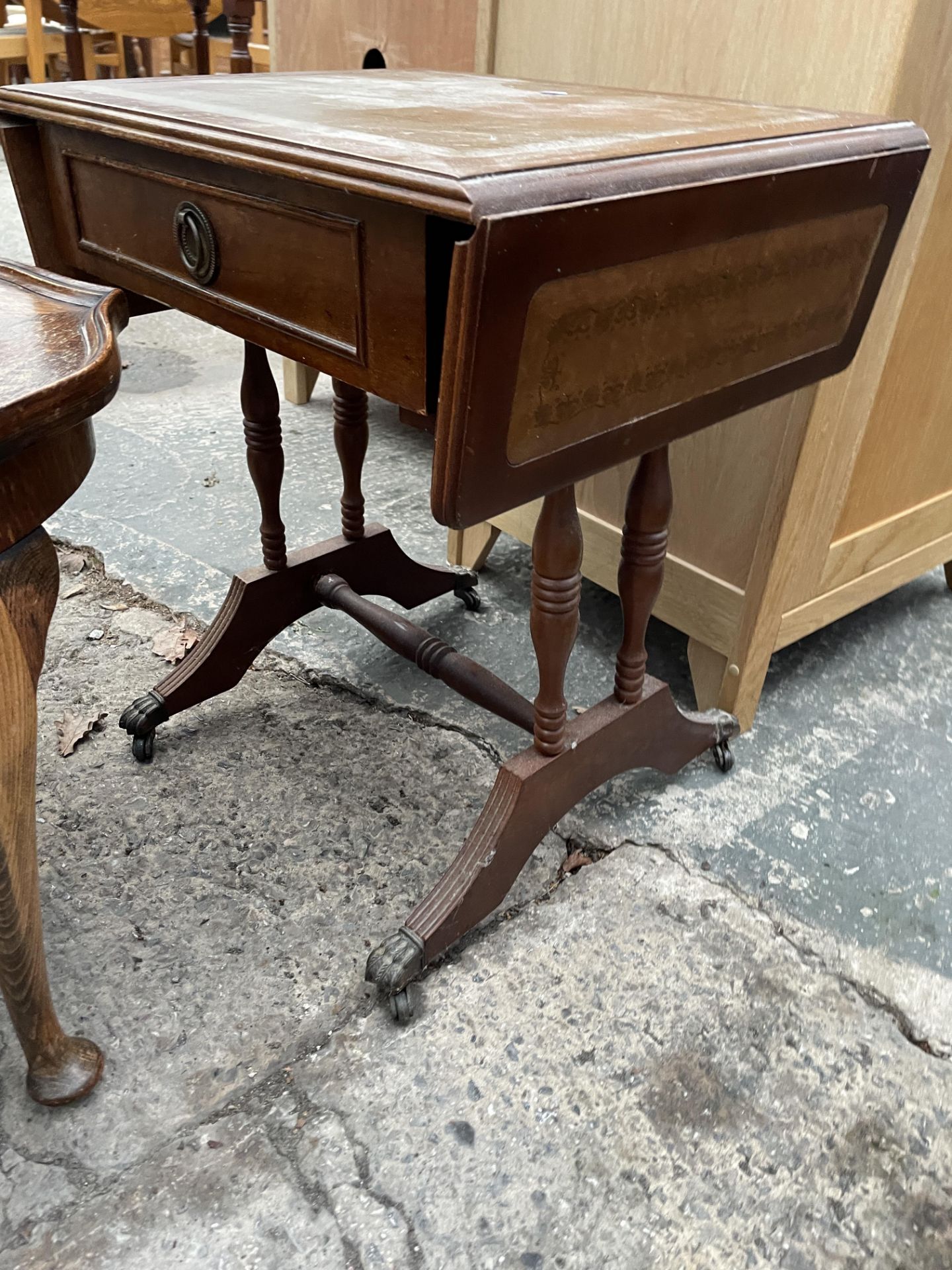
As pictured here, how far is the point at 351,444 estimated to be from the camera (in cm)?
160

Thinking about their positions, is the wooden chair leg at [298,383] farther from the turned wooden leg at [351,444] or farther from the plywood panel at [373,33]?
the turned wooden leg at [351,444]

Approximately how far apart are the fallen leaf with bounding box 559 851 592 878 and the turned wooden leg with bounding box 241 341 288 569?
654 millimetres

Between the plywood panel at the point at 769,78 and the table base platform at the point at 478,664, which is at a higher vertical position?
the plywood panel at the point at 769,78

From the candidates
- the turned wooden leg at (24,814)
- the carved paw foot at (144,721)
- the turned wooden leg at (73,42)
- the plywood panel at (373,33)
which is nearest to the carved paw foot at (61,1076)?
the turned wooden leg at (24,814)

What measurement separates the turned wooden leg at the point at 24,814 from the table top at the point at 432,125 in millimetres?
419

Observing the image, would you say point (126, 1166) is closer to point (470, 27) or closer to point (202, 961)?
point (202, 961)

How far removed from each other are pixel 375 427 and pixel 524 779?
180 cm

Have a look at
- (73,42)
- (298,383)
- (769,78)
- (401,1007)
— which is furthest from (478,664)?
(73,42)

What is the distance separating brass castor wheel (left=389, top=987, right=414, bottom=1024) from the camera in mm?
1113

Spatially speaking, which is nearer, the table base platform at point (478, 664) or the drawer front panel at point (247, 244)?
the drawer front panel at point (247, 244)

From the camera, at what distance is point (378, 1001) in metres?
1.15

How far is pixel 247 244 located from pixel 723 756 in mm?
1036

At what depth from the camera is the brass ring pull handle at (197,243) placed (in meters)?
0.96

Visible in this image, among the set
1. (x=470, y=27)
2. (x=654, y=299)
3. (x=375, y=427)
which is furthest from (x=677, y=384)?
(x=375, y=427)
